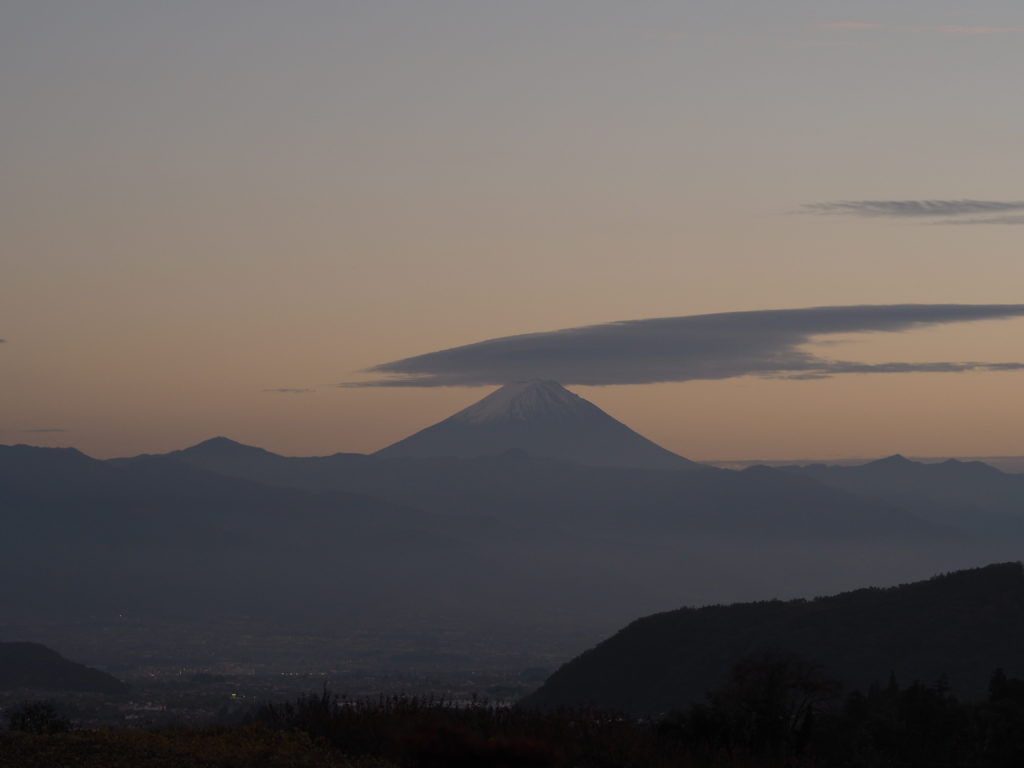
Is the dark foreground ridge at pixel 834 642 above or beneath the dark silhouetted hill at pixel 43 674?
above

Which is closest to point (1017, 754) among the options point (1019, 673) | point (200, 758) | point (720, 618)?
point (200, 758)

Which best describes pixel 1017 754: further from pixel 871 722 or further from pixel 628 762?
pixel 628 762

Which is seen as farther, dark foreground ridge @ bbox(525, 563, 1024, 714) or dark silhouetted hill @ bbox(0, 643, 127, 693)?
dark silhouetted hill @ bbox(0, 643, 127, 693)

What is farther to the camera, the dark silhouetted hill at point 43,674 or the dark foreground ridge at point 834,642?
the dark silhouetted hill at point 43,674

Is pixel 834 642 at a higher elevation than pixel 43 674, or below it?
higher

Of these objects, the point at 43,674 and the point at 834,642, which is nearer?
the point at 834,642
